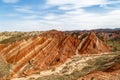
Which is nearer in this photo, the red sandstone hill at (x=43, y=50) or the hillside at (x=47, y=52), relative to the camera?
the hillside at (x=47, y=52)

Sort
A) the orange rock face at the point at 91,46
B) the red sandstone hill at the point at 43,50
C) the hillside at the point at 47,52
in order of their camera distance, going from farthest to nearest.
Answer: the orange rock face at the point at 91,46, the red sandstone hill at the point at 43,50, the hillside at the point at 47,52

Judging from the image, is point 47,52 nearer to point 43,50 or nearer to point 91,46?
point 43,50

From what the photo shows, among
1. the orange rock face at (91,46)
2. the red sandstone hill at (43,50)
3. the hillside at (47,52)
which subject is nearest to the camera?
the hillside at (47,52)

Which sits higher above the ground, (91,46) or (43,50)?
(43,50)

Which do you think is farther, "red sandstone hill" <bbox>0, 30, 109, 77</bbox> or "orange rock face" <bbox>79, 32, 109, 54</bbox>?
"orange rock face" <bbox>79, 32, 109, 54</bbox>

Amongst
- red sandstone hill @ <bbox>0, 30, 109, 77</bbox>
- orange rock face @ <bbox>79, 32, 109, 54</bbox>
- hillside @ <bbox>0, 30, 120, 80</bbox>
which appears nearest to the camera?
hillside @ <bbox>0, 30, 120, 80</bbox>

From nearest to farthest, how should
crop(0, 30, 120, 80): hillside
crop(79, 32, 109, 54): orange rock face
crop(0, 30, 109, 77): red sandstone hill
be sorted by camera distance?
1. crop(0, 30, 120, 80): hillside
2. crop(0, 30, 109, 77): red sandstone hill
3. crop(79, 32, 109, 54): orange rock face

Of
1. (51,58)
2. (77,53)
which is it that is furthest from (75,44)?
(51,58)

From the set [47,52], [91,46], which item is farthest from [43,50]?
[91,46]
